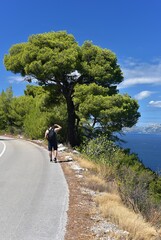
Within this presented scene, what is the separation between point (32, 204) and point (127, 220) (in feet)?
8.70

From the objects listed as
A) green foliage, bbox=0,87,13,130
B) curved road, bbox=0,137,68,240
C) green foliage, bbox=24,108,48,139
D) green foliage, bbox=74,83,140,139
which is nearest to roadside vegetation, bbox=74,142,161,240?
curved road, bbox=0,137,68,240

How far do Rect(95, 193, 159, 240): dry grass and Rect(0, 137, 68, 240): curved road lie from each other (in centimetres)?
98

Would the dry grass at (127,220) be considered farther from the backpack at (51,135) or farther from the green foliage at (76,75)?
the green foliage at (76,75)

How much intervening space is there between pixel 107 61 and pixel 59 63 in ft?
14.0

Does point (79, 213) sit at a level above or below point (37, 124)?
below

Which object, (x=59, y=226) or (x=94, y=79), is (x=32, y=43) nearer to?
(x=94, y=79)

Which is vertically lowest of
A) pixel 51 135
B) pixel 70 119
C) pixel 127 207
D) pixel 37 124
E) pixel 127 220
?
pixel 127 207

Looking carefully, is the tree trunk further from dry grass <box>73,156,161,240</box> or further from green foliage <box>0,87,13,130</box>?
green foliage <box>0,87,13,130</box>

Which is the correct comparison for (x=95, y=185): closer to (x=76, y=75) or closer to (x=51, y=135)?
(x=51, y=135)

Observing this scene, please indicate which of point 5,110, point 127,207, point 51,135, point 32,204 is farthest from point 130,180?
point 5,110

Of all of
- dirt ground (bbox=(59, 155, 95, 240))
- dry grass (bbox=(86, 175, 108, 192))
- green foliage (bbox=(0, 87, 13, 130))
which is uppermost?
green foliage (bbox=(0, 87, 13, 130))

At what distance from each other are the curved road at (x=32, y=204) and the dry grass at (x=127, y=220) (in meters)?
0.98

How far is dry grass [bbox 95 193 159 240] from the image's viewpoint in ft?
22.5

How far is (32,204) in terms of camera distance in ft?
29.3
